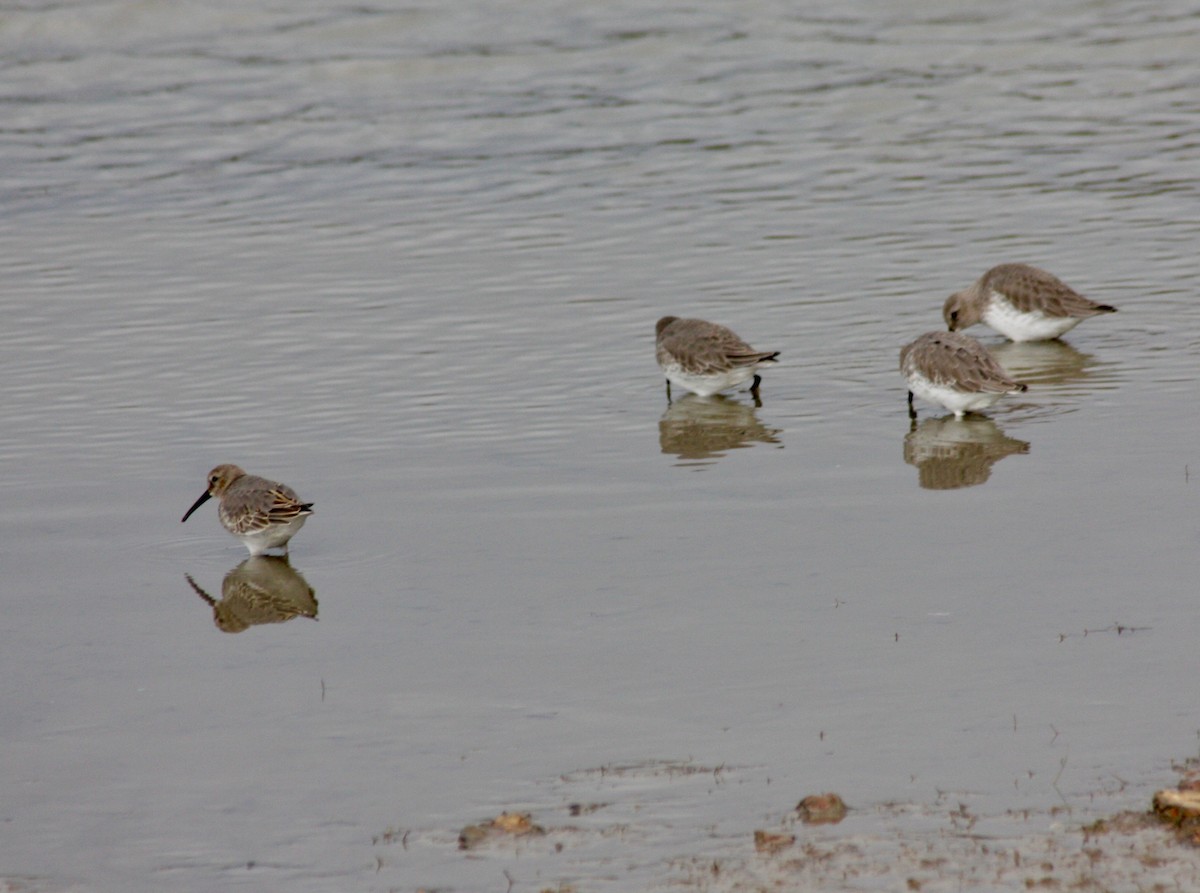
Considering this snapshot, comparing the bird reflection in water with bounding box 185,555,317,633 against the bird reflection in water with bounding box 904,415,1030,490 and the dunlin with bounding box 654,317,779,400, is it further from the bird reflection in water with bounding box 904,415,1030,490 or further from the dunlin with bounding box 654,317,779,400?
the dunlin with bounding box 654,317,779,400

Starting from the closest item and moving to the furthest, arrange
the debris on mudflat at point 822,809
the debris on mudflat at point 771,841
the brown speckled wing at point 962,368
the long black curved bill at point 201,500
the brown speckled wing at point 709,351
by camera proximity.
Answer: the debris on mudflat at point 771,841 < the debris on mudflat at point 822,809 < the long black curved bill at point 201,500 < the brown speckled wing at point 962,368 < the brown speckled wing at point 709,351

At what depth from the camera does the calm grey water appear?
7.47m

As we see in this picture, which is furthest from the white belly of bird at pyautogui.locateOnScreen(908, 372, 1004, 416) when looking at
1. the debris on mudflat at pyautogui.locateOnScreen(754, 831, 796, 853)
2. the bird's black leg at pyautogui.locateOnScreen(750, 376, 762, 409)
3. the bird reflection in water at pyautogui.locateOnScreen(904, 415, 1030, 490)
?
the debris on mudflat at pyautogui.locateOnScreen(754, 831, 796, 853)

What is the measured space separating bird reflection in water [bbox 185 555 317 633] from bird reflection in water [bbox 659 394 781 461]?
3385mm

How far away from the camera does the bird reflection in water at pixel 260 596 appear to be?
9969 millimetres

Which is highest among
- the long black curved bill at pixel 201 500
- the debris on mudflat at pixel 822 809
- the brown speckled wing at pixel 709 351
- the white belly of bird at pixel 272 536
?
the brown speckled wing at pixel 709 351

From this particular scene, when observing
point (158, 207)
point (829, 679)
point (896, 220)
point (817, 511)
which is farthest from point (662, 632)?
point (158, 207)

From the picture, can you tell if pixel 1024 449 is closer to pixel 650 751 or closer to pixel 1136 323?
pixel 1136 323

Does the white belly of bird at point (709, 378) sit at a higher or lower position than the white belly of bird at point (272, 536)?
higher

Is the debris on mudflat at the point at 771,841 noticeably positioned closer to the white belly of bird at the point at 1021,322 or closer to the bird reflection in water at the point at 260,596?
the bird reflection in water at the point at 260,596

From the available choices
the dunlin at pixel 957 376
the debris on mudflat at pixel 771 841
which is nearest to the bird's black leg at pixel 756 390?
the dunlin at pixel 957 376

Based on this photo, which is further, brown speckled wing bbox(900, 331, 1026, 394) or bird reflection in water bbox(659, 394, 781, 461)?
brown speckled wing bbox(900, 331, 1026, 394)

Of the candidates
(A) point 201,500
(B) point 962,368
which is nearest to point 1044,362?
(B) point 962,368

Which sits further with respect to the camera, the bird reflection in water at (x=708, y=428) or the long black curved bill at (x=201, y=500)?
the bird reflection in water at (x=708, y=428)
